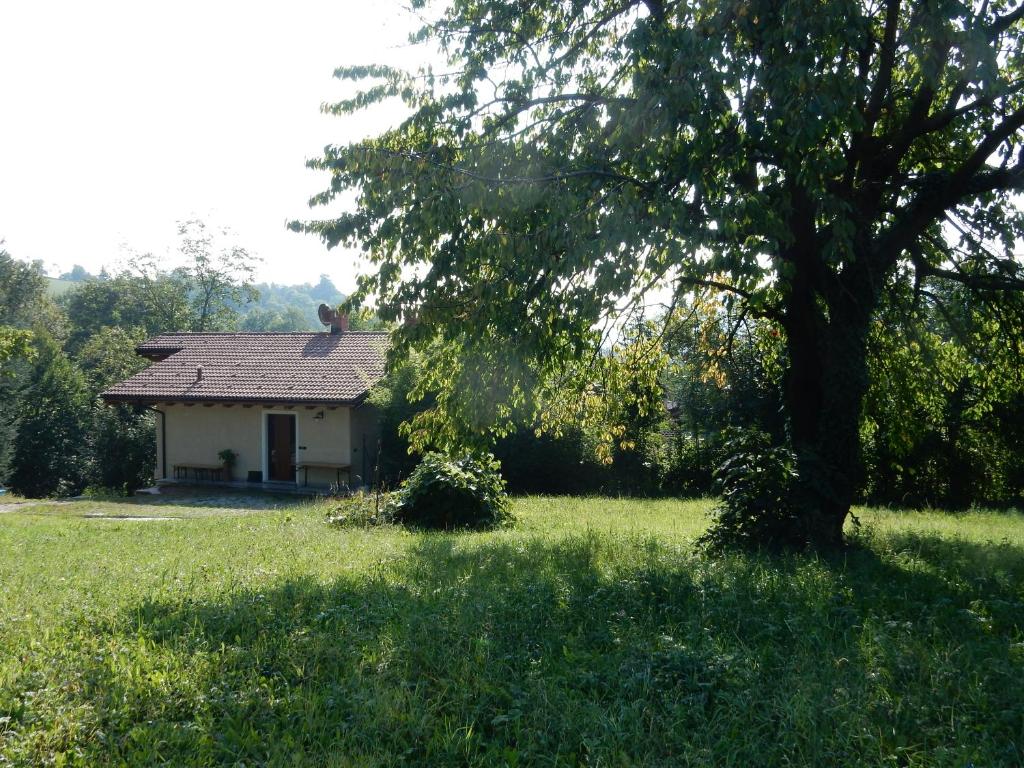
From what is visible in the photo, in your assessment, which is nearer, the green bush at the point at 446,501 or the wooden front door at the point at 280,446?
the green bush at the point at 446,501

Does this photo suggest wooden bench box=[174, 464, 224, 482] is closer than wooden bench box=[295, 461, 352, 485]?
No

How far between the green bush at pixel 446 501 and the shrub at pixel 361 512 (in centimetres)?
19

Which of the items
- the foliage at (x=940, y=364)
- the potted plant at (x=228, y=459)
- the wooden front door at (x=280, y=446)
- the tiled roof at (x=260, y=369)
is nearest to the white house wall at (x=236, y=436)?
the potted plant at (x=228, y=459)

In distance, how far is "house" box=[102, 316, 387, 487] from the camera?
24.4 m

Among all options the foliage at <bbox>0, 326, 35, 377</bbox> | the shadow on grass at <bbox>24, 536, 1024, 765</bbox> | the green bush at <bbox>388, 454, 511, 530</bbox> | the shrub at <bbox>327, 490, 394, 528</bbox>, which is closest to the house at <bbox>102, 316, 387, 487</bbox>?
the foliage at <bbox>0, 326, 35, 377</bbox>

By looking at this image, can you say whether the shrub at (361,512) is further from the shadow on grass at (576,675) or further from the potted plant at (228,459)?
the potted plant at (228,459)

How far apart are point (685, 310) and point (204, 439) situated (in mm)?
18554

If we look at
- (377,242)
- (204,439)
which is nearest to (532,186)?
(377,242)

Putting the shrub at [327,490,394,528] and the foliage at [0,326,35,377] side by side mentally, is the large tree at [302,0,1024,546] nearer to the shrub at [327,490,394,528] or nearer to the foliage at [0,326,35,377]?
the shrub at [327,490,394,528]

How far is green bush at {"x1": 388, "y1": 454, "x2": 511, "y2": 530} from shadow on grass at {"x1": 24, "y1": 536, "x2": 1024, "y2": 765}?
673 centimetres

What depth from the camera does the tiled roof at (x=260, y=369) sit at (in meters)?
24.5

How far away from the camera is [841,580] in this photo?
7578 mm

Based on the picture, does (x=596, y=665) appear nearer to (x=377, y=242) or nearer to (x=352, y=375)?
(x=377, y=242)

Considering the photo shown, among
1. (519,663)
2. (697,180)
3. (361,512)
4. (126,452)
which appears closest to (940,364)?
(697,180)
